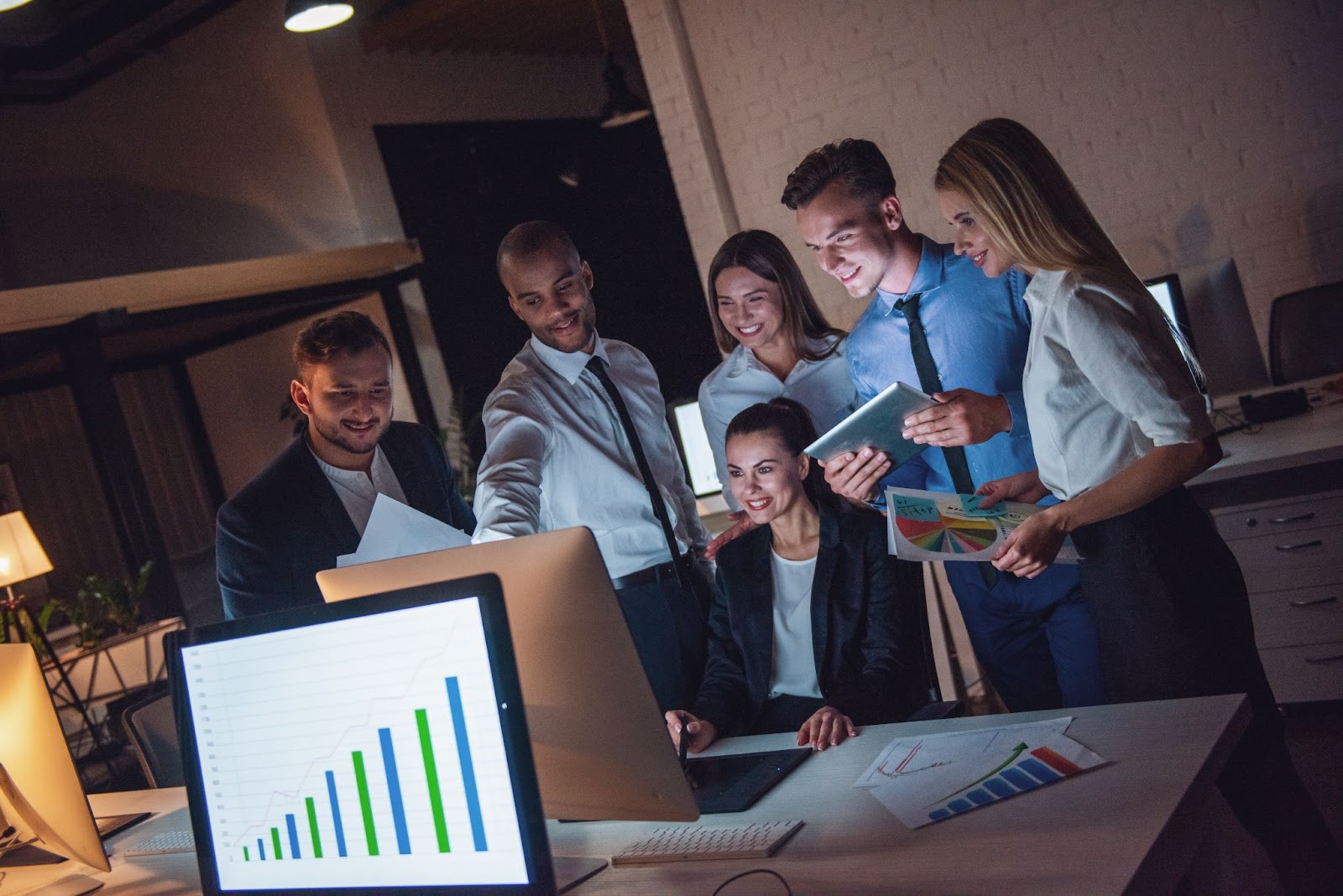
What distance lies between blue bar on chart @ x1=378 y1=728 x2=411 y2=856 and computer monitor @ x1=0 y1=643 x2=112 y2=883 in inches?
30.9

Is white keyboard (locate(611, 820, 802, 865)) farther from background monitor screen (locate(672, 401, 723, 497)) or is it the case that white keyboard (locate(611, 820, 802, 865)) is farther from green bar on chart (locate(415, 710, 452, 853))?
background monitor screen (locate(672, 401, 723, 497))

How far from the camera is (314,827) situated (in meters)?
1.26

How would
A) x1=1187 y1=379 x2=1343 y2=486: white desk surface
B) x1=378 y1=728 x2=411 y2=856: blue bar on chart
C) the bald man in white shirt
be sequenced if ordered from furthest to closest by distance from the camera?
x1=1187 y1=379 x2=1343 y2=486: white desk surface < the bald man in white shirt < x1=378 y1=728 x2=411 y2=856: blue bar on chart

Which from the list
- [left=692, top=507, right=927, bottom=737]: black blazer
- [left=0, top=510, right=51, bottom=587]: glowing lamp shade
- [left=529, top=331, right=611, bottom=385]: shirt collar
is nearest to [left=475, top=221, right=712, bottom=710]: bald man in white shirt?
[left=529, top=331, right=611, bottom=385]: shirt collar

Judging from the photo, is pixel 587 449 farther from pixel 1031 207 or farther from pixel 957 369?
pixel 1031 207

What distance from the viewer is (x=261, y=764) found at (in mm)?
1283

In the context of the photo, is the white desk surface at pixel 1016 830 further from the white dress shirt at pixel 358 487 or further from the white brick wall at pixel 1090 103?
the white brick wall at pixel 1090 103

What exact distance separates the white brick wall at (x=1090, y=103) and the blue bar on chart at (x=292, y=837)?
3.58 m

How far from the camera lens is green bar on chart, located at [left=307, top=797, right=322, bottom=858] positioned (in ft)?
4.12

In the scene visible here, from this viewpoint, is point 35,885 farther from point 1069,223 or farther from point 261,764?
point 1069,223

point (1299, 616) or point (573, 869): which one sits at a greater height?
point (573, 869)

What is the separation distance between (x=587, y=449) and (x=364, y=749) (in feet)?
3.58

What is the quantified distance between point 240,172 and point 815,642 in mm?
6793

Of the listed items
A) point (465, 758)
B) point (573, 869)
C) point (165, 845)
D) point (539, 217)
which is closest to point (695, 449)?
point (165, 845)
